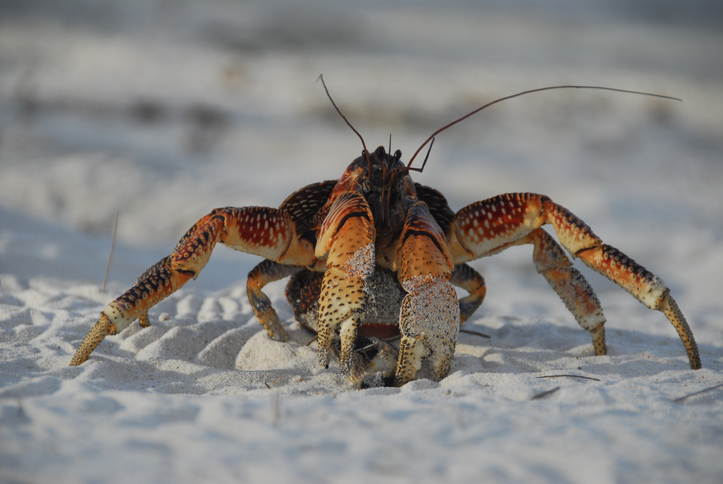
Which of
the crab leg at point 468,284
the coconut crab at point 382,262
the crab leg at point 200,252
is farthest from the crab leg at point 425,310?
the crab leg at point 468,284

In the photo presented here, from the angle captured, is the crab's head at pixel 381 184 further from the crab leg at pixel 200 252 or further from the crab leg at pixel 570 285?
the crab leg at pixel 570 285

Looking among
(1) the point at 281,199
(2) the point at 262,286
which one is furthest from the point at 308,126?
(2) the point at 262,286

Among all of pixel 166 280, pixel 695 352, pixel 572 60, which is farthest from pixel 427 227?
pixel 572 60

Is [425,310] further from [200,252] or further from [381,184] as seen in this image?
[200,252]

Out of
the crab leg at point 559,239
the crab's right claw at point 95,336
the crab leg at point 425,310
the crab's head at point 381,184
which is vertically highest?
the crab's head at point 381,184

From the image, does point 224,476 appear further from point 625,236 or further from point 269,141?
point 269,141

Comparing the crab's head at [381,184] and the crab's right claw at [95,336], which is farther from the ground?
the crab's head at [381,184]

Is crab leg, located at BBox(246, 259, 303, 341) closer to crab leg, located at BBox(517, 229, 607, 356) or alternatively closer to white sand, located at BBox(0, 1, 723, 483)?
white sand, located at BBox(0, 1, 723, 483)
